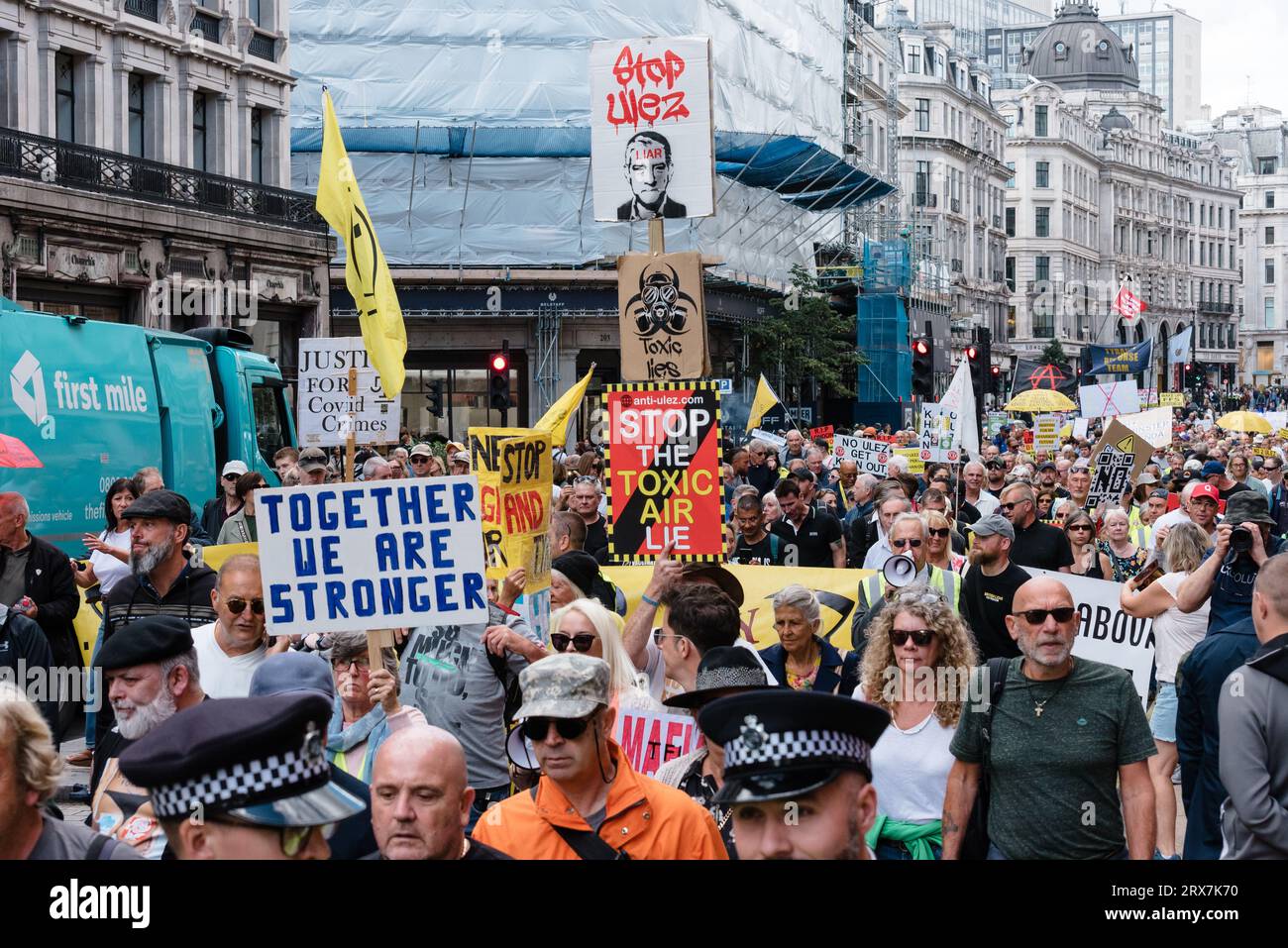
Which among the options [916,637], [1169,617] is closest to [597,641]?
[916,637]

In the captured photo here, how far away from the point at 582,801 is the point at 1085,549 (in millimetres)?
7947

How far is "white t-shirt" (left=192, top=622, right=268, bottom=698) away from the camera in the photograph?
6.71 m

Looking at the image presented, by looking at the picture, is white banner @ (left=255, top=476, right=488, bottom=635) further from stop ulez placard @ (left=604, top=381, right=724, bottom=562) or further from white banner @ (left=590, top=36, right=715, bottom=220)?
white banner @ (left=590, top=36, right=715, bottom=220)

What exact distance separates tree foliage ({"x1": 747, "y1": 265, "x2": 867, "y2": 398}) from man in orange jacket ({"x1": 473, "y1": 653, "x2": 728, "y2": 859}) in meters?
43.1

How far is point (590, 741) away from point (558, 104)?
39.3 m

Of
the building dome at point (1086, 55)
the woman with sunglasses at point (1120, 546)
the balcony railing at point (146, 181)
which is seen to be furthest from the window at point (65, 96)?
the building dome at point (1086, 55)

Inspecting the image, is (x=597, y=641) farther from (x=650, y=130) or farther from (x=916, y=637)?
(x=650, y=130)

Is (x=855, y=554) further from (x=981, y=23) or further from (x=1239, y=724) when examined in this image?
(x=981, y=23)

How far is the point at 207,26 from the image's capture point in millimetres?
35250

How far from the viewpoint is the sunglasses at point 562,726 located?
484cm

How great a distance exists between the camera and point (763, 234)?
1944 inches

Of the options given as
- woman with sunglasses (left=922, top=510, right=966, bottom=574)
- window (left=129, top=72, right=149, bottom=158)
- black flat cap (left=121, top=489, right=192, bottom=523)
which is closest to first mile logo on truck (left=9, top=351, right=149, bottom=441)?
black flat cap (left=121, top=489, right=192, bottom=523)

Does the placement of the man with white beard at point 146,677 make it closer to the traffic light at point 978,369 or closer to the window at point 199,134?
the traffic light at point 978,369
